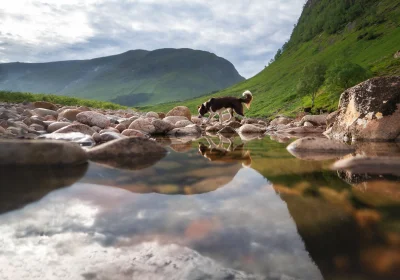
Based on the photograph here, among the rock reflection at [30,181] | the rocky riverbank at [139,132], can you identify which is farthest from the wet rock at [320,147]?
the rock reflection at [30,181]

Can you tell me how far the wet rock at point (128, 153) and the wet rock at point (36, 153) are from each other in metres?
0.68

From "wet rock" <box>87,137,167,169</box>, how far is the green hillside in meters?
63.1

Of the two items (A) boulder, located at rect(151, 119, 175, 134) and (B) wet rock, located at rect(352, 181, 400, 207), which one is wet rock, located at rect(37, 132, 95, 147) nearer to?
(A) boulder, located at rect(151, 119, 175, 134)

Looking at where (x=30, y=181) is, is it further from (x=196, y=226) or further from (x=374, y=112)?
(x=374, y=112)

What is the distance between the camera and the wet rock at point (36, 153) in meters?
5.61

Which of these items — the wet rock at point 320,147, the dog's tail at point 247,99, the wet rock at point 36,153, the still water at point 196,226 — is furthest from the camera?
the dog's tail at point 247,99

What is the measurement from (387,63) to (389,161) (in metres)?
87.6

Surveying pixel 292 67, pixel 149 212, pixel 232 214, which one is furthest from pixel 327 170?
pixel 292 67

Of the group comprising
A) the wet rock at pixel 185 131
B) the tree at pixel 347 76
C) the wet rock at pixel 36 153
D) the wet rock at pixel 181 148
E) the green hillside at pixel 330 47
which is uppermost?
the green hillside at pixel 330 47

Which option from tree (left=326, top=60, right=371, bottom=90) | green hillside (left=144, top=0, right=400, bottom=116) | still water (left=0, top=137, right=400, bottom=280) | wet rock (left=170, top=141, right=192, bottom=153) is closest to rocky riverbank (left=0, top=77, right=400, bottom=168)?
still water (left=0, top=137, right=400, bottom=280)

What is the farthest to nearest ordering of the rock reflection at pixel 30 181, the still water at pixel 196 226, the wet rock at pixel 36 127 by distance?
the wet rock at pixel 36 127 < the rock reflection at pixel 30 181 < the still water at pixel 196 226

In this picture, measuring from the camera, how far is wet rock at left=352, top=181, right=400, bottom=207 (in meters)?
3.93

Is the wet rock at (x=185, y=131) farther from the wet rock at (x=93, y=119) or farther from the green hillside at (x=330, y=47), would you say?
the green hillside at (x=330, y=47)

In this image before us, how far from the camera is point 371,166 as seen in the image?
615 centimetres
